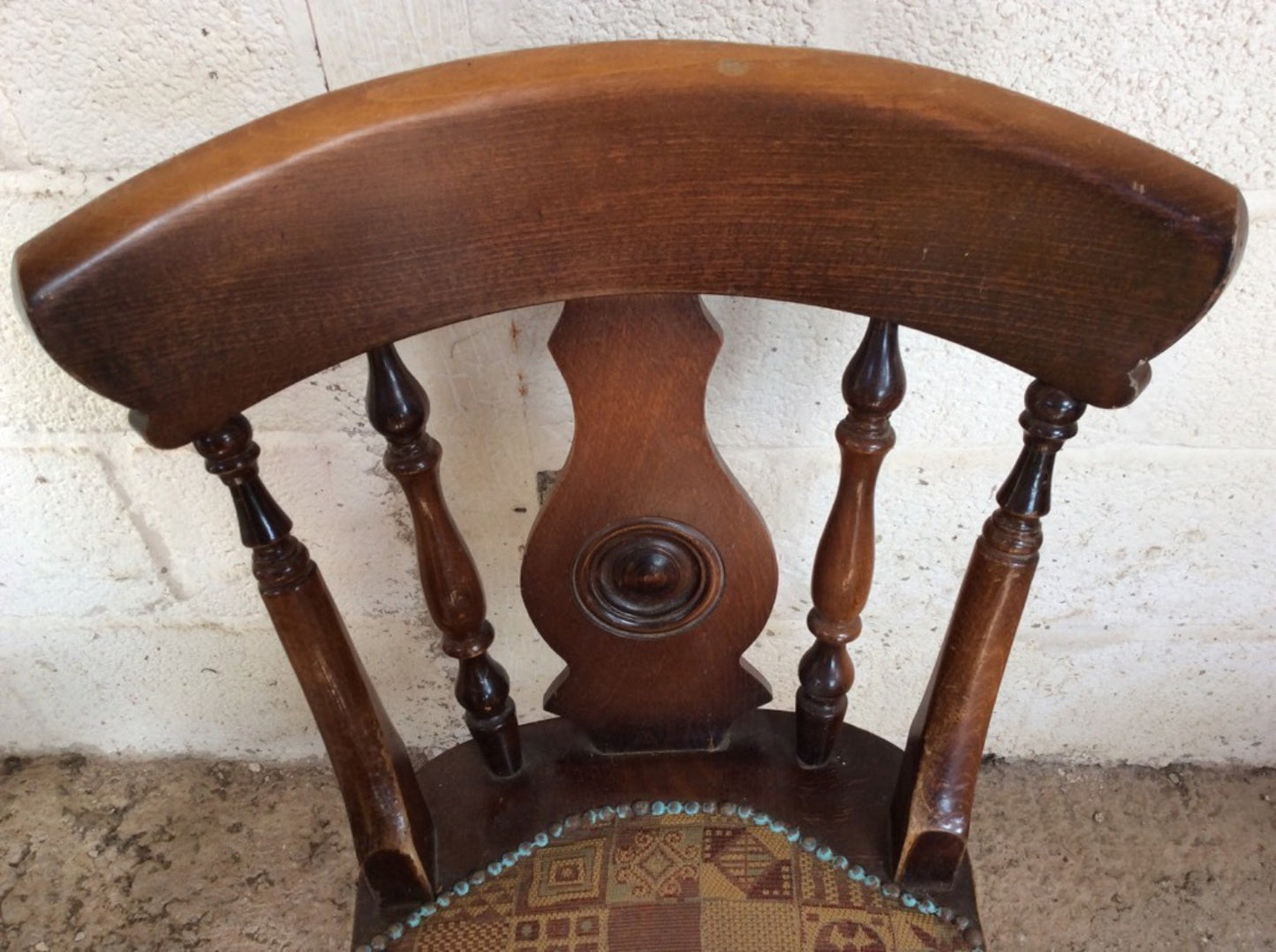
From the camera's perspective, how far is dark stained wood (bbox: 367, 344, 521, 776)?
0.57 m

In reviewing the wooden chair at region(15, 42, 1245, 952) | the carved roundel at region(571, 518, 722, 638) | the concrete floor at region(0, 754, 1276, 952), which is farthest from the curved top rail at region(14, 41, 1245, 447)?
the concrete floor at region(0, 754, 1276, 952)

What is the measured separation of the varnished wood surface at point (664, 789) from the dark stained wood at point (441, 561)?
0.03m

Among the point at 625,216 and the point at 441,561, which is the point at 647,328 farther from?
the point at 441,561

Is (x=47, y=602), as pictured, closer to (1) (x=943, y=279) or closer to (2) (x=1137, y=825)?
(1) (x=943, y=279)

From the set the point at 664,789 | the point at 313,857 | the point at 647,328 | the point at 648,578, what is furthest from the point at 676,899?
the point at 313,857

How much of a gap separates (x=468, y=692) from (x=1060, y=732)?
895 mm

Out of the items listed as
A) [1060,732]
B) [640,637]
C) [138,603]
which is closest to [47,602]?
[138,603]

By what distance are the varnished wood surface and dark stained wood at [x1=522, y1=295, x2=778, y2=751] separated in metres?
0.02

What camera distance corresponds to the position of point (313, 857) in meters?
1.28

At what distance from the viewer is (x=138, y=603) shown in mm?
1171

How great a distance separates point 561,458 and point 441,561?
35 centimetres

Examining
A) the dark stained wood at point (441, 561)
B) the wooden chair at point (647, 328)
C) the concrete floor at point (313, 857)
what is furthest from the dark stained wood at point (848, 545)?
the concrete floor at point (313, 857)

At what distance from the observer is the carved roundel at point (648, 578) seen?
0.63 metres

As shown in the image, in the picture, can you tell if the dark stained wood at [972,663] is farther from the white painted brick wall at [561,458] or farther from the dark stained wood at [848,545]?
the white painted brick wall at [561,458]
